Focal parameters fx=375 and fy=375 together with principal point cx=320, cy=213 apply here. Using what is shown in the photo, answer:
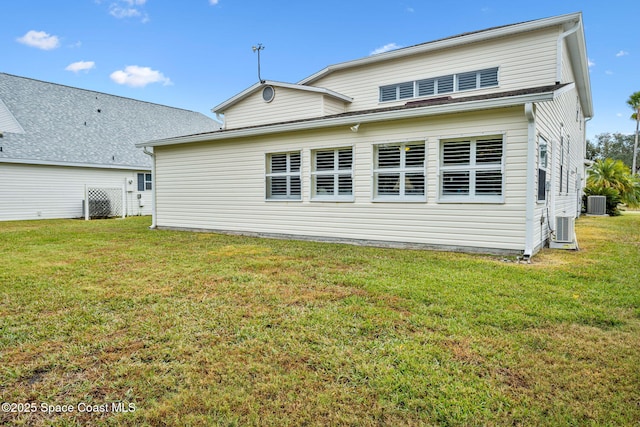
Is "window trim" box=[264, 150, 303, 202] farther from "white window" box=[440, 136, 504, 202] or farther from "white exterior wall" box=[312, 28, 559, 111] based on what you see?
"white exterior wall" box=[312, 28, 559, 111]

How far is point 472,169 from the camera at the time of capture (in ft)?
23.0

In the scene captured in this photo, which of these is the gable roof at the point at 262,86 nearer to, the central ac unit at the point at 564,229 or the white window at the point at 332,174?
the white window at the point at 332,174

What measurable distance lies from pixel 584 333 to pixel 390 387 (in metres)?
2.01

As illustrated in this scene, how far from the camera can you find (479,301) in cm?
401

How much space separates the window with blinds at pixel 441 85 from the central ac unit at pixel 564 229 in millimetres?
4539

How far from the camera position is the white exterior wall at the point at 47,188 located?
15.1m

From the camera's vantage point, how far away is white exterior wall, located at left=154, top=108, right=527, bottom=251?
6.65 meters

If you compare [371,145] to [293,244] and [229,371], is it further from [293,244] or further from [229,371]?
[229,371]

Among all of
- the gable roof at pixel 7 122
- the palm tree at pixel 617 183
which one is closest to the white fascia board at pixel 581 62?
the palm tree at pixel 617 183

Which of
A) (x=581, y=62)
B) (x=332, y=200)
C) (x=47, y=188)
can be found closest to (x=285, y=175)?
(x=332, y=200)

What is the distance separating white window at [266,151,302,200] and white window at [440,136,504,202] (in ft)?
11.6

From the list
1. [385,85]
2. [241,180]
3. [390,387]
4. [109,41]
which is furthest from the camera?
[109,41]

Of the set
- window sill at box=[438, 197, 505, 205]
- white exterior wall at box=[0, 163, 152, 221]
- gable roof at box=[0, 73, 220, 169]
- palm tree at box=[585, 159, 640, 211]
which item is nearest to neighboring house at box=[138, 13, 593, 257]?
window sill at box=[438, 197, 505, 205]

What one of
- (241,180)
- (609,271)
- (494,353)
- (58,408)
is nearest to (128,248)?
(241,180)
